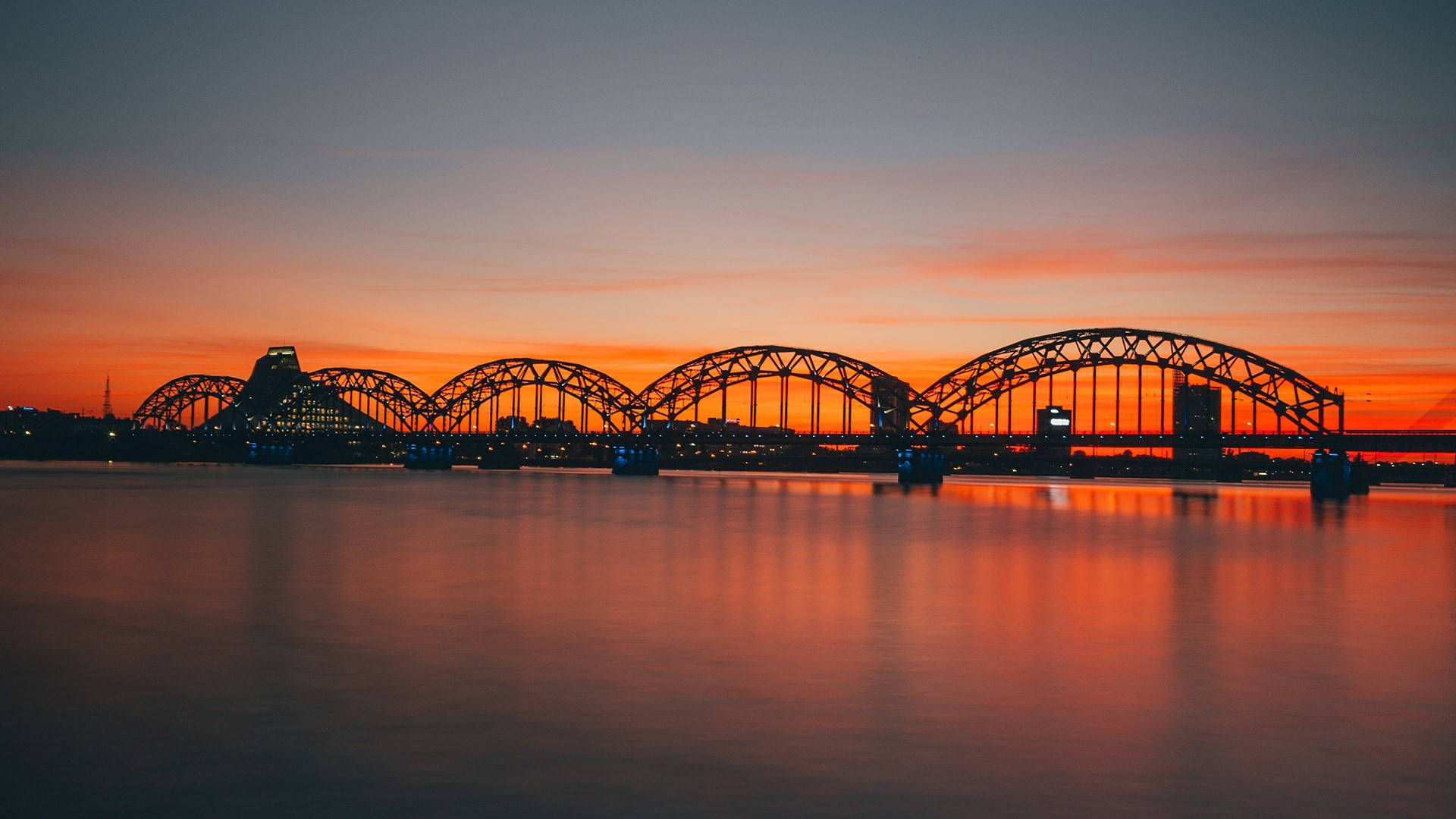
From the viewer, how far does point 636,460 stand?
7239 inches

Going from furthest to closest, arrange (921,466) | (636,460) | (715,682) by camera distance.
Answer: (636,460)
(921,466)
(715,682)

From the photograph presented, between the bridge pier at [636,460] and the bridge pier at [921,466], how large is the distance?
39628mm

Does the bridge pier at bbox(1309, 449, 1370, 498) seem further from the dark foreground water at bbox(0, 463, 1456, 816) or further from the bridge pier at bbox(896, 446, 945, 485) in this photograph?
the dark foreground water at bbox(0, 463, 1456, 816)

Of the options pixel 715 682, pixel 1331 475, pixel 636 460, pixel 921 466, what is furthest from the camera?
pixel 636 460

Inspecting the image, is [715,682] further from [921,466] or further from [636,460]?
[636,460]

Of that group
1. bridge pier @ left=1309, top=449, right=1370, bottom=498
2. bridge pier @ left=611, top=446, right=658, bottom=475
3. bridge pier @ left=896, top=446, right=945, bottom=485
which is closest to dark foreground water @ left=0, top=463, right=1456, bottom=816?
bridge pier @ left=1309, top=449, right=1370, bottom=498

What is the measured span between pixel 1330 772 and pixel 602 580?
2339 cm

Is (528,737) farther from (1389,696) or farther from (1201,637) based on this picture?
(1201,637)

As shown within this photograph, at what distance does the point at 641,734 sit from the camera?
47.7 feet

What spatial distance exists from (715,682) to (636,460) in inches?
6535

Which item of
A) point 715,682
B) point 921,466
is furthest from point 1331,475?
point 715,682

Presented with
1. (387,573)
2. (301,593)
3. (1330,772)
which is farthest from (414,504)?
(1330,772)

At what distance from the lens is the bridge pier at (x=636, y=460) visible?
183 metres

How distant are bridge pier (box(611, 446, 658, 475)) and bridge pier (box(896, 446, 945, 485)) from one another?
39.6 metres
